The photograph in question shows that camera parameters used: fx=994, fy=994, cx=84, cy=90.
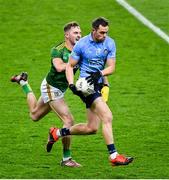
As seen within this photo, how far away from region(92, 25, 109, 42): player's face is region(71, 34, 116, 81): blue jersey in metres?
0.09

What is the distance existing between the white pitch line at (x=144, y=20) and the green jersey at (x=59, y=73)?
10589mm

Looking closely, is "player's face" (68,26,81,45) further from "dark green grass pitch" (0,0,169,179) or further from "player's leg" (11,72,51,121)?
"dark green grass pitch" (0,0,169,179)

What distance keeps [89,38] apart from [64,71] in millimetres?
766

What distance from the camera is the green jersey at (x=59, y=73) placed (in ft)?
51.7

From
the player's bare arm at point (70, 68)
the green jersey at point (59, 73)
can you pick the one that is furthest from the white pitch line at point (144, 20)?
the player's bare arm at point (70, 68)

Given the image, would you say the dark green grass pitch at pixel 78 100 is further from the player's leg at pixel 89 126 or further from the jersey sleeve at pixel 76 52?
the jersey sleeve at pixel 76 52

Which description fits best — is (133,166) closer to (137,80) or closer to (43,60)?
(137,80)

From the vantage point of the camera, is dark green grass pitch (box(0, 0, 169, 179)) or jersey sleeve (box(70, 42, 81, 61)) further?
dark green grass pitch (box(0, 0, 169, 179))

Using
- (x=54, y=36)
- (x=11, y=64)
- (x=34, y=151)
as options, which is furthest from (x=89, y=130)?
(x=54, y=36)

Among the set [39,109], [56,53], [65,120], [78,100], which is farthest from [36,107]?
[78,100]

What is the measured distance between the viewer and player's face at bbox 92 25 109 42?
15023 millimetres

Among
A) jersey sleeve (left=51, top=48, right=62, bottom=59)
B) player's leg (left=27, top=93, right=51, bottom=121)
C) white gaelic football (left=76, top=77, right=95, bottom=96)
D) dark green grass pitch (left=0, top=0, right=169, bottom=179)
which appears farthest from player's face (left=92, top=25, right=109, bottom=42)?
dark green grass pitch (left=0, top=0, right=169, bottom=179)

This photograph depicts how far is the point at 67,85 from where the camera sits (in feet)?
52.5

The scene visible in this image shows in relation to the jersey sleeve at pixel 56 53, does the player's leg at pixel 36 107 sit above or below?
below
